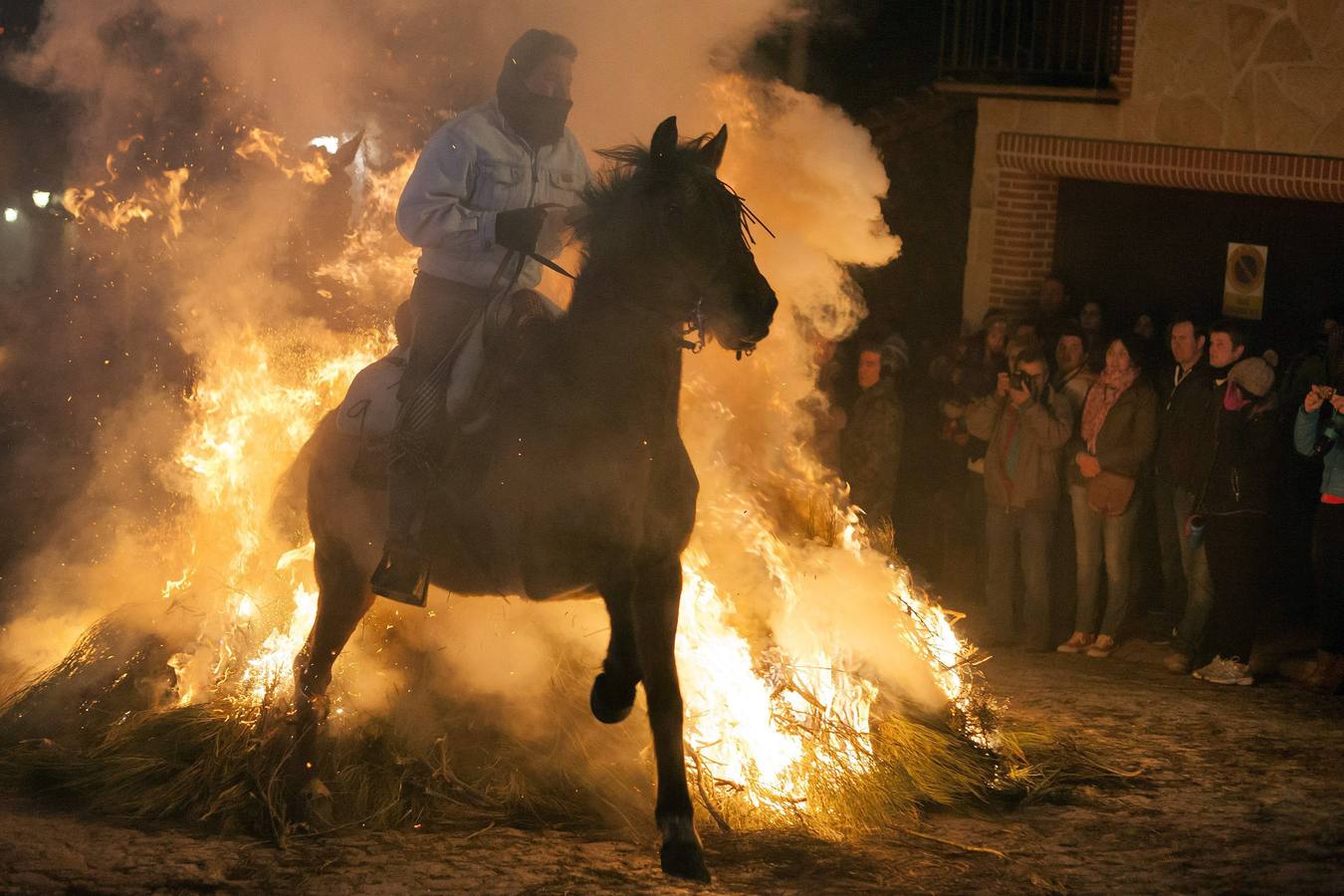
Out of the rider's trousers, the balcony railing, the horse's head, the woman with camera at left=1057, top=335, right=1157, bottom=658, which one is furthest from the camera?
the balcony railing

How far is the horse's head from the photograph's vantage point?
544 centimetres

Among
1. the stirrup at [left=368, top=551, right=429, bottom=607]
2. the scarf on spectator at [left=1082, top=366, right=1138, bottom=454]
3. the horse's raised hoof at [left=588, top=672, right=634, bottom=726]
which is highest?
the scarf on spectator at [left=1082, top=366, right=1138, bottom=454]

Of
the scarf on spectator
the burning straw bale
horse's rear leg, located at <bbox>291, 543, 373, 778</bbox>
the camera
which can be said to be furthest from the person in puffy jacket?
horse's rear leg, located at <bbox>291, 543, 373, 778</bbox>

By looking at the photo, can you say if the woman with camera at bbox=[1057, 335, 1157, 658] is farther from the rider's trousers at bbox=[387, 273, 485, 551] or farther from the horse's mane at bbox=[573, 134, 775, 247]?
the rider's trousers at bbox=[387, 273, 485, 551]

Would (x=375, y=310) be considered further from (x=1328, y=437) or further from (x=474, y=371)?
(x=1328, y=437)

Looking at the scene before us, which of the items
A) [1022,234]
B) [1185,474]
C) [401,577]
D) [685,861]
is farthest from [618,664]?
[1022,234]

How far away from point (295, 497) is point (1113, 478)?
566 centimetres

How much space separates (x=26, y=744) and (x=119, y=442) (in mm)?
8542

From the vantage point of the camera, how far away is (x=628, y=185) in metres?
5.75

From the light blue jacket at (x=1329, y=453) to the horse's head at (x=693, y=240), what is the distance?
539 centimetres

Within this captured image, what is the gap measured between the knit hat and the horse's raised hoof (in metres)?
5.55

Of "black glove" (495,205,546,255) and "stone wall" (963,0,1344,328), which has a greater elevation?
"stone wall" (963,0,1344,328)

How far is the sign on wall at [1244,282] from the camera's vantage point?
1259 centimetres

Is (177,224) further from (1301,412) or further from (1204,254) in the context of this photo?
(1204,254)
